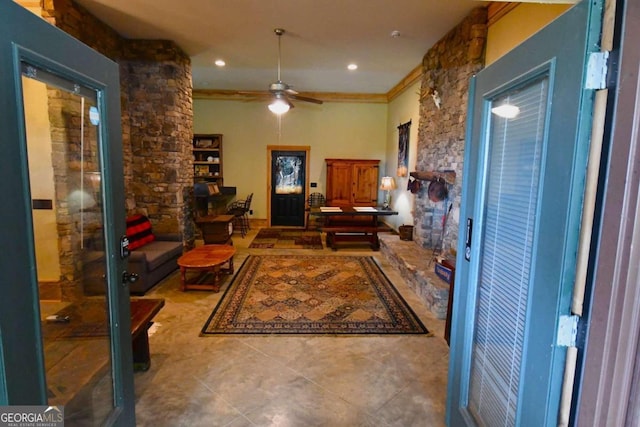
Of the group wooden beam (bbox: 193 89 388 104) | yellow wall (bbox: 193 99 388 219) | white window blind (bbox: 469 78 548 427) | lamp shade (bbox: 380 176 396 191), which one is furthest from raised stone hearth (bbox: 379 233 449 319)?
wooden beam (bbox: 193 89 388 104)

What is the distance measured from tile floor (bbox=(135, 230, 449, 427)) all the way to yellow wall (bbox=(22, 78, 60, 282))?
3.99 feet

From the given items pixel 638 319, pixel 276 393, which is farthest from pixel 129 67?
pixel 638 319

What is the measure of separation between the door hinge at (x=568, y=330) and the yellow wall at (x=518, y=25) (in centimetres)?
236

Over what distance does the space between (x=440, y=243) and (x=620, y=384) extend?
3.96m

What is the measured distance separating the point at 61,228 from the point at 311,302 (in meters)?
2.63

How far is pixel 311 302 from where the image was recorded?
12.2 ft

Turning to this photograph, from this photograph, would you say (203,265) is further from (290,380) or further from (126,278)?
(126,278)

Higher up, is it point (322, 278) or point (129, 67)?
point (129, 67)

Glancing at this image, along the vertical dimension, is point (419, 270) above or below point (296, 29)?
below

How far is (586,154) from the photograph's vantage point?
942 mm

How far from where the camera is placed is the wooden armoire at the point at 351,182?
26.5 ft

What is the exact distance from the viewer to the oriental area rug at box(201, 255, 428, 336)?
3125 mm

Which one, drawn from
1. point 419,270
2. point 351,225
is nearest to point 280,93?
point 351,225

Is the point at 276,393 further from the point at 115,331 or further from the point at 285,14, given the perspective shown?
the point at 285,14
